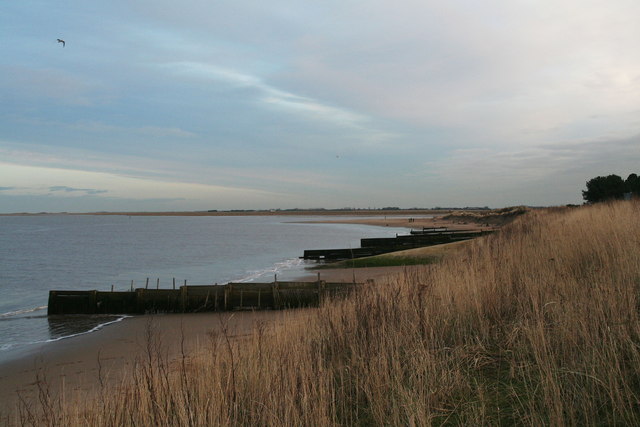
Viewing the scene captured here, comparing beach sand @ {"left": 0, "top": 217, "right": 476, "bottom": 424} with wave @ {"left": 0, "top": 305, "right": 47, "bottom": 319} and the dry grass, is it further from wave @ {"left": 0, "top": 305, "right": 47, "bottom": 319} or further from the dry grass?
wave @ {"left": 0, "top": 305, "right": 47, "bottom": 319}

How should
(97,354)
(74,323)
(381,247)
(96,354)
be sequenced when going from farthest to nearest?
(381,247)
(74,323)
(96,354)
(97,354)

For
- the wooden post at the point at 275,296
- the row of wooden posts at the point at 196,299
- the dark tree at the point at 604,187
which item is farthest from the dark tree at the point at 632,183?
the wooden post at the point at 275,296

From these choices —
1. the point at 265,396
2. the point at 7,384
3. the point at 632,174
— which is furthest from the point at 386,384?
the point at 632,174

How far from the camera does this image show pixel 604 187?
5100 cm

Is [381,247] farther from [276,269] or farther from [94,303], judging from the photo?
[94,303]

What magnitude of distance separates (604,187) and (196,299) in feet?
166

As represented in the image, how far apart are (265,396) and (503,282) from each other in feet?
15.9

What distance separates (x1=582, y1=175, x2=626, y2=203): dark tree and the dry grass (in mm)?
49503

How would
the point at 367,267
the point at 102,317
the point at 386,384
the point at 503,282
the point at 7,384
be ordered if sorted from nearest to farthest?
the point at 386,384
the point at 503,282
the point at 7,384
the point at 102,317
the point at 367,267

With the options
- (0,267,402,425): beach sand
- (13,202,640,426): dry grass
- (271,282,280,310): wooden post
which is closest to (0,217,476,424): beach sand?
(0,267,402,425): beach sand

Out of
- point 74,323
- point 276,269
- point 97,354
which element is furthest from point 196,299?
point 276,269

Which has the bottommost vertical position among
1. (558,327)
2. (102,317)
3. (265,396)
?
(102,317)

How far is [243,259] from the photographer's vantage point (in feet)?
129

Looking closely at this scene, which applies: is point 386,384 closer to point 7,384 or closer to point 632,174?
point 7,384
